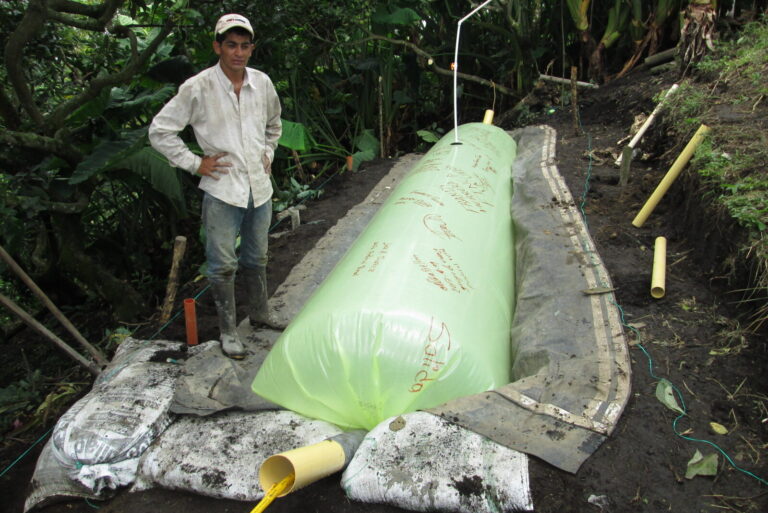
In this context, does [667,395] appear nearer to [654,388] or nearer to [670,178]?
[654,388]

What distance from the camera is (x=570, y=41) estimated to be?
765cm

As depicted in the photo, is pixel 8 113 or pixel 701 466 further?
pixel 8 113

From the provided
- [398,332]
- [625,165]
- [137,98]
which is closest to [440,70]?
[625,165]

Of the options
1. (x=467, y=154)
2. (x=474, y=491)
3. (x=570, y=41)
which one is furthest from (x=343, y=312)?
(x=570, y=41)

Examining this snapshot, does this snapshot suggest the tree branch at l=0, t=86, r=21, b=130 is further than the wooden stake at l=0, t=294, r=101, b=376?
Yes

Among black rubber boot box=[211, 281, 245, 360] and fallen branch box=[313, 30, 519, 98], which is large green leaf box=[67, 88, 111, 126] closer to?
black rubber boot box=[211, 281, 245, 360]

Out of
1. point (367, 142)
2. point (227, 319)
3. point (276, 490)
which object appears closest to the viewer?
point (276, 490)

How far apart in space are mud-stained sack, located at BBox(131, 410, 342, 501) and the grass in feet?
6.92

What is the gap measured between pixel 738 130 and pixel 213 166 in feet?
11.3

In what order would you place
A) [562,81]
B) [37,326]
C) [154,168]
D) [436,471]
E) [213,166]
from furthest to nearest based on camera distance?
1. [562,81]
2. [154,168]
3. [37,326]
4. [213,166]
5. [436,471]

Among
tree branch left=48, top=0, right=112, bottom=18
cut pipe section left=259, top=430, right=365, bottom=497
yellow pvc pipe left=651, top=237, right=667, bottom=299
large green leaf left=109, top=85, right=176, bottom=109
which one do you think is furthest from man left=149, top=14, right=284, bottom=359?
yellow pvc pipe left=651, top=237, right=667, bottom=299

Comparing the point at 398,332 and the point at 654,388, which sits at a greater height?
the point at 398,332

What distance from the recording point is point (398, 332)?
2240 millimetres

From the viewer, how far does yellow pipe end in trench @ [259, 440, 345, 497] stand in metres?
1.80
